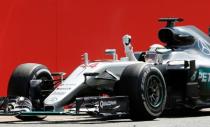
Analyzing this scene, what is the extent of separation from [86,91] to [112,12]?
181 inches

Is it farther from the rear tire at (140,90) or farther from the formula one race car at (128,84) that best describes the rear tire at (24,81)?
the rear tire at (140,90)

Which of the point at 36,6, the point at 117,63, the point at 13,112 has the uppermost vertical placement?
the point at 36,6

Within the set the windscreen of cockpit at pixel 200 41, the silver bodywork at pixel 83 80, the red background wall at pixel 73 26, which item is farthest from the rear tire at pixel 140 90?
the red background wall at pixel 73 26

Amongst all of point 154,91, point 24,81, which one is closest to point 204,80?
point 154,91

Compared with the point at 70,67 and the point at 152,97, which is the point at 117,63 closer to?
the point at 152,97

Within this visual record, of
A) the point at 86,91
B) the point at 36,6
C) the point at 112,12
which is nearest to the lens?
the point at 86,91

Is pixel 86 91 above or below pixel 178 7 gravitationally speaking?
below

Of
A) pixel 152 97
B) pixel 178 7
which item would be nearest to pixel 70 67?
pixel 178 7

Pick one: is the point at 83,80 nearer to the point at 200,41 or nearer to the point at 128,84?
the point at 128,84

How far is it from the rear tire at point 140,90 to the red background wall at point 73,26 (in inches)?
153

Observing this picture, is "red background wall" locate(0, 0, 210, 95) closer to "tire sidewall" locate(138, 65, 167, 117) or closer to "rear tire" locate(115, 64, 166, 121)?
"rear tire" locate(115, 64, 166, 121)

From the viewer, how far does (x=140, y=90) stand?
35.9 ft

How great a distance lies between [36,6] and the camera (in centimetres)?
1494

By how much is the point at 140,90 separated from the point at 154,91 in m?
0.51
